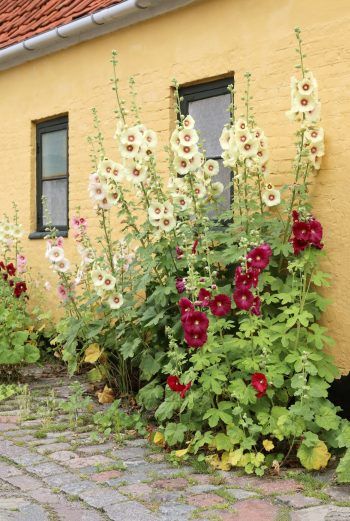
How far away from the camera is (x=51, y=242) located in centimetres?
665

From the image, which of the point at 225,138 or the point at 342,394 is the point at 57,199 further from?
the point at 342,394

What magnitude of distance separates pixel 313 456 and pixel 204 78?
3242 millimetres

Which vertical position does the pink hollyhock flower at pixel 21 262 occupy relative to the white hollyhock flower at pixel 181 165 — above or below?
below

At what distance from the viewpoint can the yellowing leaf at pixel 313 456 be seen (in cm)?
434

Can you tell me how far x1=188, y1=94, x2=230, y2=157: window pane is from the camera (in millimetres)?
6395

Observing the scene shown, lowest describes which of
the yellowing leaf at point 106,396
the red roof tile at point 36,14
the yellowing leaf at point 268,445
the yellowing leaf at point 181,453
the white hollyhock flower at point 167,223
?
the yellowing leaf at point 181,453

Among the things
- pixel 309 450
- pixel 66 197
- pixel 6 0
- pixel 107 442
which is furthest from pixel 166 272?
pixel 6 0

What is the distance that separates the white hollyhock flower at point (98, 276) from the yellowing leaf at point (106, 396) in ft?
3.32

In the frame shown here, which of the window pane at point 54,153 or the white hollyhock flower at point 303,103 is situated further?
the window pane at point 54,153

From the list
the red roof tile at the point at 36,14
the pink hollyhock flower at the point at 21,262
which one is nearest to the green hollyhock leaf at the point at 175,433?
the pink hollyhock flower at the point at 21,262

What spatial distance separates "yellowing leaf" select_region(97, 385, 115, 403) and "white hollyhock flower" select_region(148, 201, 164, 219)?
1.64m

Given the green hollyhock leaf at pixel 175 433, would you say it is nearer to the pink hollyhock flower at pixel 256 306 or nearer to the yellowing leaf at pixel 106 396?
the pink hollyhock flower at pixel 256 306

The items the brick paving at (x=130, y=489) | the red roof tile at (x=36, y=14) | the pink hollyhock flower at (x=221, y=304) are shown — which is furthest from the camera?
the red roof tile at (x=36, y=14)

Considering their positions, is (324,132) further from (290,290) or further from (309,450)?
(309,450)
